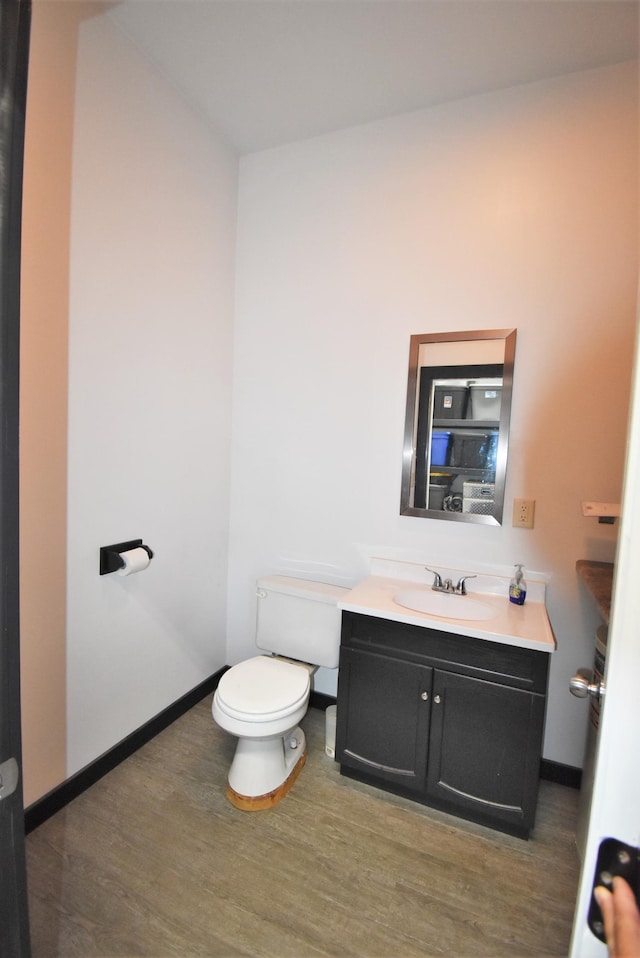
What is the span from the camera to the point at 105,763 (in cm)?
174

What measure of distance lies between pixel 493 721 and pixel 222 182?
276 centimetres

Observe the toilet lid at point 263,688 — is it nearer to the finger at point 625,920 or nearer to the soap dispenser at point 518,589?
the soap dispenser at point 518,589

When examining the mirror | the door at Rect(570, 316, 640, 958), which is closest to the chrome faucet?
the mirror

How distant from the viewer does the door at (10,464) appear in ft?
2.17

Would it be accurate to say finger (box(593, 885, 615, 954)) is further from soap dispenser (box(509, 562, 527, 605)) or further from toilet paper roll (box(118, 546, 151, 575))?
toilet paper roll (box(118, 546, 151, 575))

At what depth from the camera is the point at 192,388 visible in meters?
2.09

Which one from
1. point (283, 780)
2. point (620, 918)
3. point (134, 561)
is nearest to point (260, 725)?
point (283, 780)

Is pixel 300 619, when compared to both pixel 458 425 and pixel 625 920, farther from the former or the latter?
pixel 625 920

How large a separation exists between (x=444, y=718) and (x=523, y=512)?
90 cm

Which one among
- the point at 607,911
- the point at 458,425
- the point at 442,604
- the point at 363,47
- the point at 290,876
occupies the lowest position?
the point at 290,876

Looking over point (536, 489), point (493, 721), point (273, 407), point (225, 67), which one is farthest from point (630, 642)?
point (225, 67)

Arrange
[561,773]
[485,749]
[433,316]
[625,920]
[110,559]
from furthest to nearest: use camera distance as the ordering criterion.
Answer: [433,316]
[561,773]
[110,559]
[485,749]
[625,920]

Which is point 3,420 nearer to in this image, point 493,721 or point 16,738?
point 16,738

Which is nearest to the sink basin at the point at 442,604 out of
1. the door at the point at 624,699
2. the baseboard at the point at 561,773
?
the baseboard at the point at 561,773
